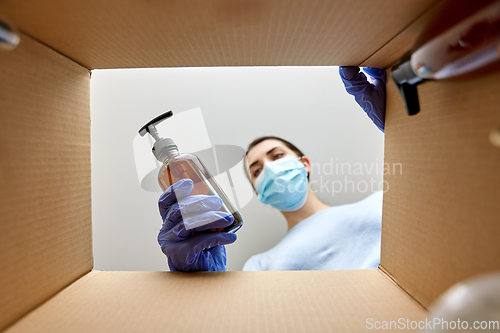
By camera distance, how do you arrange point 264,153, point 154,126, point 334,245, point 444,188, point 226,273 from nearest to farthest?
point 444,188 < point 226,273 < point 154,126 < point 334,245 < point 264,153

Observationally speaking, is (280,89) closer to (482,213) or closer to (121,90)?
(121,90)

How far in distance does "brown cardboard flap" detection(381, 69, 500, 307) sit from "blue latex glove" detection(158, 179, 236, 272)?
0.29 m

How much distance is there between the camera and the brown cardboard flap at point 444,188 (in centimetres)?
24

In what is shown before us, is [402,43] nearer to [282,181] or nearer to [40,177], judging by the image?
[40,177]

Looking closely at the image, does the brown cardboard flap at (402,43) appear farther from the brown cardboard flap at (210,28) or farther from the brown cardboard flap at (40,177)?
the brown cardboard flap at (40,177)

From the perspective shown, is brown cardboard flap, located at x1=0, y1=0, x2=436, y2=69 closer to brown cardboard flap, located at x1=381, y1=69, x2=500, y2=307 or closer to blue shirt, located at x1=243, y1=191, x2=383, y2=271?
brown cardboard flap, located at x1=381, y1=69, x2=500, y2=307

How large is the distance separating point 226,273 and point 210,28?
345mm

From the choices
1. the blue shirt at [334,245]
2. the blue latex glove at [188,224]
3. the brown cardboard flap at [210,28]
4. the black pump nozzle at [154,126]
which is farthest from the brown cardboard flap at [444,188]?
the blue shirt at [334,245]

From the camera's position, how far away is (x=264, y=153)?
1236 millimetres

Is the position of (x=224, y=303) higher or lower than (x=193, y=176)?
lower

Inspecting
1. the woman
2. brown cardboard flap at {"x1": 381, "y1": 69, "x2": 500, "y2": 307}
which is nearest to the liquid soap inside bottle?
the woman

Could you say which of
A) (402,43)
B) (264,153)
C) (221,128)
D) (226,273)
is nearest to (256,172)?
(264,153)

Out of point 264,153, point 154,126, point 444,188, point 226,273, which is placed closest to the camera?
point 444,188

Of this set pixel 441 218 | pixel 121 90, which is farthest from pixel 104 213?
pixel 441 218
